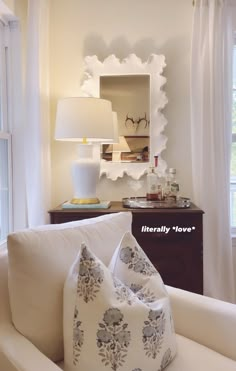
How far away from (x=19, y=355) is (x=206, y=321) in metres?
Answer: 0.66

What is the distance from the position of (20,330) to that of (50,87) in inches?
74.0

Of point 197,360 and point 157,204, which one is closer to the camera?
point 197,360

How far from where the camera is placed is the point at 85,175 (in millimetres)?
2176

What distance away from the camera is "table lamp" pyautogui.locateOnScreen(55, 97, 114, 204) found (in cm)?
206

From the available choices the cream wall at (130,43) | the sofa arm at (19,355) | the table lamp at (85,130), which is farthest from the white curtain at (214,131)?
the sofa arm at (19,355)

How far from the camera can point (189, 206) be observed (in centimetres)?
219

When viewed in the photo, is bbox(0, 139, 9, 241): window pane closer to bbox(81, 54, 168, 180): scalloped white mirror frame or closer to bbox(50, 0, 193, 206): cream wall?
bbox(50, 0, 193, 206): cream wall

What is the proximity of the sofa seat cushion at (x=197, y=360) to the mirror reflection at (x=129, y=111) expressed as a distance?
1.49 metres

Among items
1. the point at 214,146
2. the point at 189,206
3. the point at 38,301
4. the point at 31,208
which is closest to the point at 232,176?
the point at 214,146

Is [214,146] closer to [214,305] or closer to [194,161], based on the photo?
[194,161]

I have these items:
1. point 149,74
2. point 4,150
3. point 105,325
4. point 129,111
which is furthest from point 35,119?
point 105,325

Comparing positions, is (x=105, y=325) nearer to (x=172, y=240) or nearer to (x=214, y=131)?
(x=172, y=240)

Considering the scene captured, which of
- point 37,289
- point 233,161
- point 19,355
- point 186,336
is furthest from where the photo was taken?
point 233,161

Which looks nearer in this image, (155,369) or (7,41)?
(155,369)
